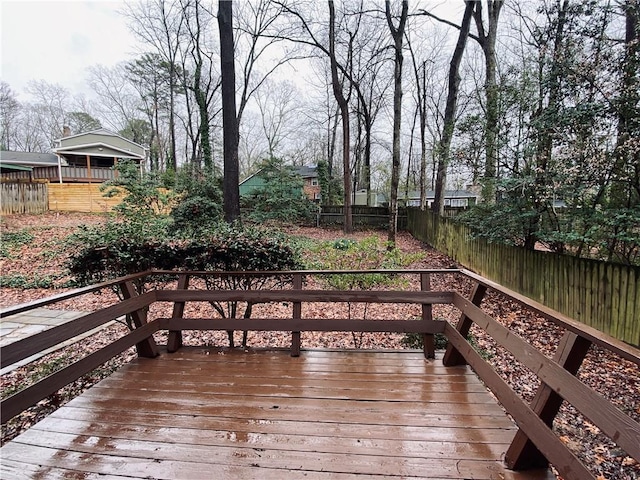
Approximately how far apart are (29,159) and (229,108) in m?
19.5

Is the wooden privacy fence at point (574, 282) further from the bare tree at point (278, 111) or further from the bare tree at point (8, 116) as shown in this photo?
the bare tree at point (8, 116)

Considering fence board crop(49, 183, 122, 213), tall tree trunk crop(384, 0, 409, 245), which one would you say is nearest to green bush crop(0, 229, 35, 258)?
fence board crop(49, 183, 122, 213)

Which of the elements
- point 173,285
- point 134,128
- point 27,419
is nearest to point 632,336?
point 27,419

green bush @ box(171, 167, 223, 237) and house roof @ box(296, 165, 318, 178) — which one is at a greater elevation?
house roof @ box(296, 165, 318, 178)

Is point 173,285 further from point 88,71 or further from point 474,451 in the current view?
point 88,71

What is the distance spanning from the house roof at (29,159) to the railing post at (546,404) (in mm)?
24895

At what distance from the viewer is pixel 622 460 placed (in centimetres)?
236

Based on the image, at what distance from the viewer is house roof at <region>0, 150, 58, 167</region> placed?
62.9 feet

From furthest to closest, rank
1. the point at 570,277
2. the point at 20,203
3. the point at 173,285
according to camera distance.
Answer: the point at 20,203 → the point at 173,285 → the point at 570,277

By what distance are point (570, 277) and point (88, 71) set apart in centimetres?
2803

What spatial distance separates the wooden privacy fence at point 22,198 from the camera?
1197 cm

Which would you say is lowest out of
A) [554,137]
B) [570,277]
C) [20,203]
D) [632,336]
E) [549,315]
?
[632,336]

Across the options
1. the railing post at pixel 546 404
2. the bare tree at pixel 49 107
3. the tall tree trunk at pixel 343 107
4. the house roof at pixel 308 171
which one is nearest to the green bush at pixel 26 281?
the railing post at pixel 546 404

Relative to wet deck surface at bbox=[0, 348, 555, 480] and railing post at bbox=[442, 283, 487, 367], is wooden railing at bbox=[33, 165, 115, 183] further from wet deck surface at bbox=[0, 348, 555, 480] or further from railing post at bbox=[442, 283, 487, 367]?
railing post at bbox=[442, 283, 487, 367]
